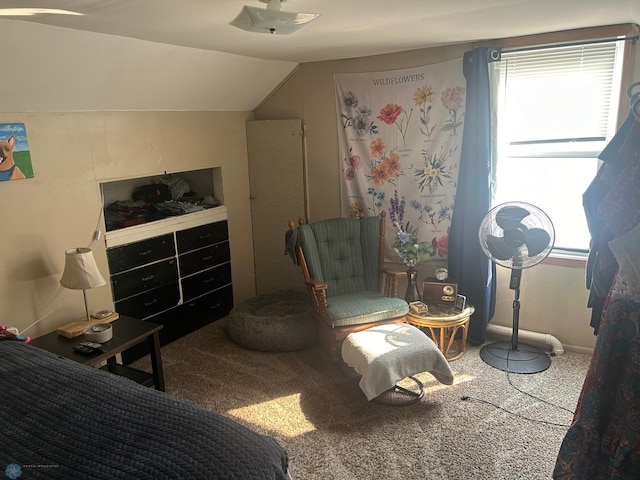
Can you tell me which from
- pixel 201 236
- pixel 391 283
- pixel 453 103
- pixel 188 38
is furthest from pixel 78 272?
pixel 453 103

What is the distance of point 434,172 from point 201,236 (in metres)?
1.89

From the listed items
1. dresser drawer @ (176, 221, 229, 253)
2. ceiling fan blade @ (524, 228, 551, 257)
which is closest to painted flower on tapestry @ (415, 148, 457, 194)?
ceiling fan blade @ (524, 228, 551, 257)

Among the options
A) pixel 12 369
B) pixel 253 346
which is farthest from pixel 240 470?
pixel 253 346

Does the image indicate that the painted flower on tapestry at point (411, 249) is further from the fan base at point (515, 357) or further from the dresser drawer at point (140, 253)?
the dresser drawer at point (140, 253)

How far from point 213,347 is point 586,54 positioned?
3.18m

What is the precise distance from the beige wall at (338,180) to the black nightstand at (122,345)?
182cm

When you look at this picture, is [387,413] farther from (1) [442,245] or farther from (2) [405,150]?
(2) [405,150]

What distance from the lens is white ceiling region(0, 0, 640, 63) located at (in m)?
1.94

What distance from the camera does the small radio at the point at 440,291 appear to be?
330 centimetres

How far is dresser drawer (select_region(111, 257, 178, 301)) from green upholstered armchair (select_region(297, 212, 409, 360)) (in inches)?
39.9

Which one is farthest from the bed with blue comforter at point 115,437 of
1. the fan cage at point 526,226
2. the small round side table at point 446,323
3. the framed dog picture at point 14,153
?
the fan cage at point 526,226

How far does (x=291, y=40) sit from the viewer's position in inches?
111

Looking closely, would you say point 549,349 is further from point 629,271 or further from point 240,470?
point 240,470

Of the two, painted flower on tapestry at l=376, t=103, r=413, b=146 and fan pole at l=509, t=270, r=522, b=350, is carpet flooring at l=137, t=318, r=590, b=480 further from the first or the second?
painted flower on tapestry at l=376, t=103, r=413, b=146
